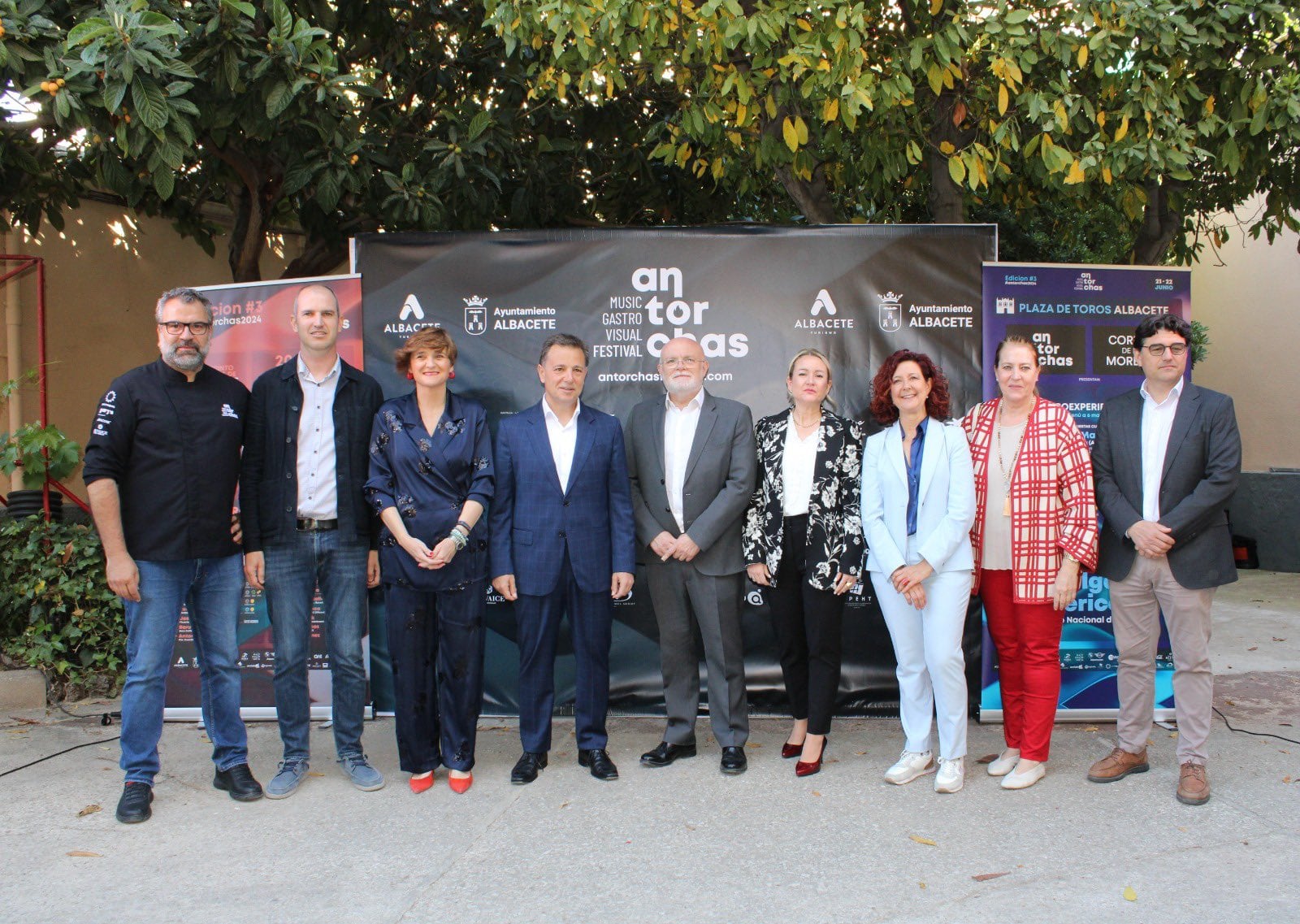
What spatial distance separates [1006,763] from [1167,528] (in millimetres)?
1171

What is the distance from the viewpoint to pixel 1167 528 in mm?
3852

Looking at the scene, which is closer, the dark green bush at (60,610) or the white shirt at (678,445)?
the white shirt at (678,445)

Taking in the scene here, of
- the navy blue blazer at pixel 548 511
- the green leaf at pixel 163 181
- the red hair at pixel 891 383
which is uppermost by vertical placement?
the green leaf at pixel 163 181

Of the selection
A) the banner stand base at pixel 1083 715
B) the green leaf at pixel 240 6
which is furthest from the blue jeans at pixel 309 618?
the banner stand base at pixel 1083 715

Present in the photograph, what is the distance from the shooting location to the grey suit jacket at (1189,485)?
383cm

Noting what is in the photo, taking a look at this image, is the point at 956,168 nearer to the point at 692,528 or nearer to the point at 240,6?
the point at 692,528

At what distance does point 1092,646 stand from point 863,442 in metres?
1.71

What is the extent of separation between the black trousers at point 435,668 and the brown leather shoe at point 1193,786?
110 inches

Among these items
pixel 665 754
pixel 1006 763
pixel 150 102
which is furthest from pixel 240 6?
pixel 1006 763

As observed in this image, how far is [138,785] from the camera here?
3824 mm

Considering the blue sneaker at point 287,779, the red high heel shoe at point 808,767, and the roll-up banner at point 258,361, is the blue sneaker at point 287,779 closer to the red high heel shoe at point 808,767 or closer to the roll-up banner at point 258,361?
the roll-up banner at point 258,361

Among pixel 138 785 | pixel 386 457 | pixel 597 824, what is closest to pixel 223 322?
pixel 386 457

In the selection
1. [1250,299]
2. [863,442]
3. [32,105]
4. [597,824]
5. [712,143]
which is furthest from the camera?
[1250,299]

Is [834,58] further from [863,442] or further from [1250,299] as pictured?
[1250,299]
